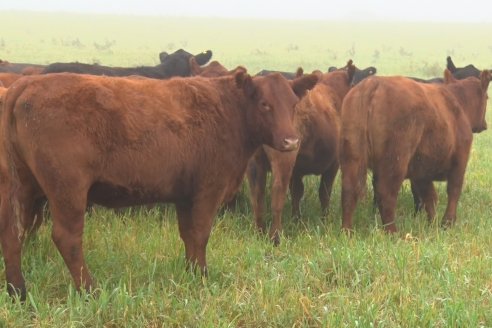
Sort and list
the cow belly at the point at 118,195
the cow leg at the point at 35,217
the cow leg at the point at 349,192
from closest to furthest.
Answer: the cow belly at the point at 118,195, the cow leg at the point at 35,217, the cow leg at the point at 349,192

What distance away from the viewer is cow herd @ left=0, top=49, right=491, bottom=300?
3.90 meters

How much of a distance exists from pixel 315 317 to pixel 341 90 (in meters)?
4.56

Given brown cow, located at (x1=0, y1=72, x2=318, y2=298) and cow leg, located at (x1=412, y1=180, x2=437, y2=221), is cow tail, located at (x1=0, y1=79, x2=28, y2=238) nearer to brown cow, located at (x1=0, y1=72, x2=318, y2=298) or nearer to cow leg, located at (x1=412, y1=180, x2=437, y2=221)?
brown cow, located at (x1=0, y1=72, x2=318, y2=298)

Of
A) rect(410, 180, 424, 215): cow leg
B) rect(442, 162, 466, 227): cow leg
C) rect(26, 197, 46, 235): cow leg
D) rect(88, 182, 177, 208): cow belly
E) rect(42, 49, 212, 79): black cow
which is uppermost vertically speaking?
rect(42, 49, 212, 79): black cow

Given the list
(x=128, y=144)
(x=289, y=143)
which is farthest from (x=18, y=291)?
(x=289, y=143)

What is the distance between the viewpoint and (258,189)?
6.64m

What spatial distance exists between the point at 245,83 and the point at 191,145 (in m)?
0.68

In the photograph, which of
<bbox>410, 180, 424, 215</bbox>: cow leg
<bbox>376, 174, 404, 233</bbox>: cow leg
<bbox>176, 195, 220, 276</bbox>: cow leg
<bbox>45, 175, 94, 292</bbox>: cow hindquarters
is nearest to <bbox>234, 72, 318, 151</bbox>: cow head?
<bbox>176, 195, 220, 276</bbox>: cow leg

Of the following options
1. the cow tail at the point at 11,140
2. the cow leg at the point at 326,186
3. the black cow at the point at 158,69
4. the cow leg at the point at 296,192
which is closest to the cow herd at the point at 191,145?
the cow tail at the point at 11,140

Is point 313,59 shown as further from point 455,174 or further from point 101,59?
point 455,174

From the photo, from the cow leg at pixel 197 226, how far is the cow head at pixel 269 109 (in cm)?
65

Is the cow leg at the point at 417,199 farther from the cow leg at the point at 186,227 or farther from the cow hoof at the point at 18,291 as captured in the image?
the cow hoof at the point at 18,291

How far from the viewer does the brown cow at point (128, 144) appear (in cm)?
386

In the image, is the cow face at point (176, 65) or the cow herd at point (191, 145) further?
the cow face at point (176, 65)
